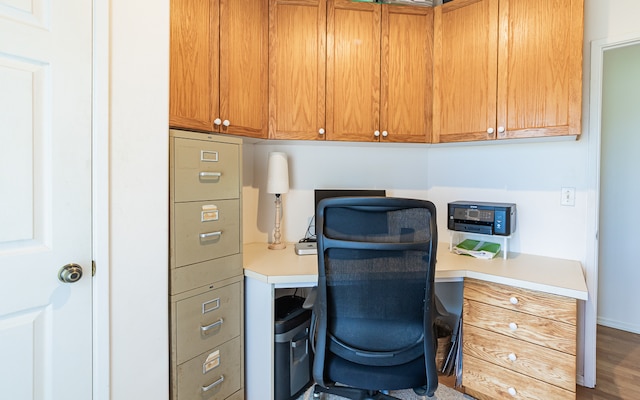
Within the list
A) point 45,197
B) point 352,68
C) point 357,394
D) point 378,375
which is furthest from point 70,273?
point 352,68

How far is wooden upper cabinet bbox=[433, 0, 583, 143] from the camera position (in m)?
1.73

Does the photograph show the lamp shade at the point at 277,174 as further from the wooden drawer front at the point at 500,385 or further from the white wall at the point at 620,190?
the white wall at the point at 620,190

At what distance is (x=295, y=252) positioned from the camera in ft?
7.03

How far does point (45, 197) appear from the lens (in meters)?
1.07

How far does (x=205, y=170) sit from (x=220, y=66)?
2.02 ft

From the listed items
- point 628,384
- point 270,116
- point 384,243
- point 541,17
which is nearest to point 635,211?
point 628,384

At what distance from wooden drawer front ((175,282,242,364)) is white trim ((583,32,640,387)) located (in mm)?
2099

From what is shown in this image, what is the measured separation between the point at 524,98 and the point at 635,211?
1862 millimetres

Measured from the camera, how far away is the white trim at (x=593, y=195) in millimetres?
1923

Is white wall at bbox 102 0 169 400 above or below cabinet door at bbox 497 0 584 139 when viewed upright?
below

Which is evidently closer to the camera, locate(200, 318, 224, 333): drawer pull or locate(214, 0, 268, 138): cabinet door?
locate(200, 318, 224, 333): drawer pull

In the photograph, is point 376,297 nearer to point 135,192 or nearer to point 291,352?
point 291,352

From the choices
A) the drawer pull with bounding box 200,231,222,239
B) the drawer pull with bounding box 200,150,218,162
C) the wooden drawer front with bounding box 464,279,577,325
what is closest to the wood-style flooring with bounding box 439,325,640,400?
the wooden drawer front with bounding box 464,279,577,325

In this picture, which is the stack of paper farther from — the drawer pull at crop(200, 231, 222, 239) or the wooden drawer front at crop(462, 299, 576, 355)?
the drawer pull at crop(200, 231, 222, 239)
